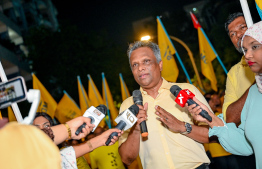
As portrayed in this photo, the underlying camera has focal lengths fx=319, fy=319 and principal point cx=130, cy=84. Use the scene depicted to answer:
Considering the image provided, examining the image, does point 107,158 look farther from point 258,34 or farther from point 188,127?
point 258,34

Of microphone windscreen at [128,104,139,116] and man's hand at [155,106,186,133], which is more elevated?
microphone windscreen at [128,104,139,116]

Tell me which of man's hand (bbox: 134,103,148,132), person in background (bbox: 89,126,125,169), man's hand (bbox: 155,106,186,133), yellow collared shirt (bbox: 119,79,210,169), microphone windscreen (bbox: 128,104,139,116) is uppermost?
microphone windscreen (bbox: 128,104,139,116)

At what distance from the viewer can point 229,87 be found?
12.7 ft

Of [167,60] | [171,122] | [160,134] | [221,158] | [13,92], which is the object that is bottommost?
[221,158]

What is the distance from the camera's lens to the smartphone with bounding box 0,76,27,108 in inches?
73.1

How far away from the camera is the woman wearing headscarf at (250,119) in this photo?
2588mm

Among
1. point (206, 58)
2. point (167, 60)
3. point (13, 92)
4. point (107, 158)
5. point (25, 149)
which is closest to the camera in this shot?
point (25, 149)

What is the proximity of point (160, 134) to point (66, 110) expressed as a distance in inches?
351

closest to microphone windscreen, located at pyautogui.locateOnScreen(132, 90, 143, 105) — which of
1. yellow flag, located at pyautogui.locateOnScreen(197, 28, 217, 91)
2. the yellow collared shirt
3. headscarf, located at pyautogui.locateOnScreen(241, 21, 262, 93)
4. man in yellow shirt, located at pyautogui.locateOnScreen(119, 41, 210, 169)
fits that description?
man in yellow shirt, located at pyautogui.locateOnScreen(119, 41, 210, 169)

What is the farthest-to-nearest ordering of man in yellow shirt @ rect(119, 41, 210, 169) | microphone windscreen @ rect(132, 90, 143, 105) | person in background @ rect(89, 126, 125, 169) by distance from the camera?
person in background @ rect(89, 126, 125, 169) < microphone windscreen @ rect(132, 90, 143, 105) < man in yellow shirt @ rect(119, 41, 210, 169)

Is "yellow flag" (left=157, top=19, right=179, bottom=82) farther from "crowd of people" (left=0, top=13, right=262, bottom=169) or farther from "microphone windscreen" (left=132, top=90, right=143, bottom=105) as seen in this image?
"microphone windscreen" (left=132, top=90, right=143, bottom=105)

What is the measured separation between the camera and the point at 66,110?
11.9 metres

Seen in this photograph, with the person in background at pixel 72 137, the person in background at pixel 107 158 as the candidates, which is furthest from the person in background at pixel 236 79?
the person in background at pixel 107 158

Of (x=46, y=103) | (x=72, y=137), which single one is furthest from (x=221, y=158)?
(x=46, y=103)
